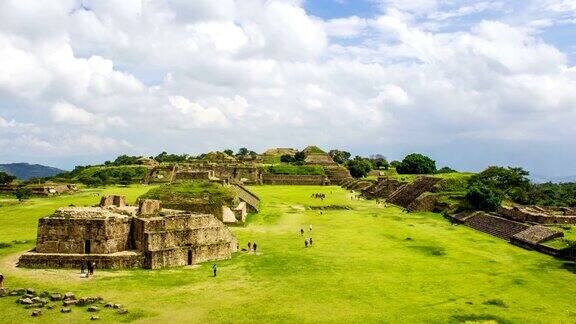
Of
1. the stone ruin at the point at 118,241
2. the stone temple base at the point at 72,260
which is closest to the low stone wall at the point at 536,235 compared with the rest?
the stone ruin at the point at 118,241

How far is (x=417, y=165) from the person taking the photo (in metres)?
109

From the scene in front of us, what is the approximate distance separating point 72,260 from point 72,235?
1743mm

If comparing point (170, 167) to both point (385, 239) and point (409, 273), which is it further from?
point (409, 273)

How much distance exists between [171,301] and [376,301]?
971 cm

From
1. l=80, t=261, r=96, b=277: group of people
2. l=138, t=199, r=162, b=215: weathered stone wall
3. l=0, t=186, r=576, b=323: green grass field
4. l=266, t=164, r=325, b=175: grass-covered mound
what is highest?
l=266, t=164, r=325, b=175: grass-covered mound

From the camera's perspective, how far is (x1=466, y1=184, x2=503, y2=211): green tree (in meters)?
52.3

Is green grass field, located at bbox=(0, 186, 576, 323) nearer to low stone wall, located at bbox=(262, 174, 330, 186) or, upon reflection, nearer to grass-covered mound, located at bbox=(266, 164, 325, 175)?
low stone wall, located at bbox=(262, 174, 330, 186)

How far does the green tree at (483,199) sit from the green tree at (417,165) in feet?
174

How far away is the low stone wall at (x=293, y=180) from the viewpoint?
10844 cm

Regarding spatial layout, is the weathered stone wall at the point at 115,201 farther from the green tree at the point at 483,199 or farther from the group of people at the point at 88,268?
the green tree at the point at 483,199

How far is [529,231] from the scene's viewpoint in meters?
39.5

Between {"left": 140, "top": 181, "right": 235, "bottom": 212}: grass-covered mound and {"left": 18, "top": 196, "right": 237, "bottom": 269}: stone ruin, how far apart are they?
13.9 metres

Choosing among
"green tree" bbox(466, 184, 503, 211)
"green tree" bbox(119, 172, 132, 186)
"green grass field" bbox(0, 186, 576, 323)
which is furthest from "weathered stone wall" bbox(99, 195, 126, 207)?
"green tree" bbox(119, 172, 132, 186)

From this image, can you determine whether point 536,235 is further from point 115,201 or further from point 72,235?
point 115,201
